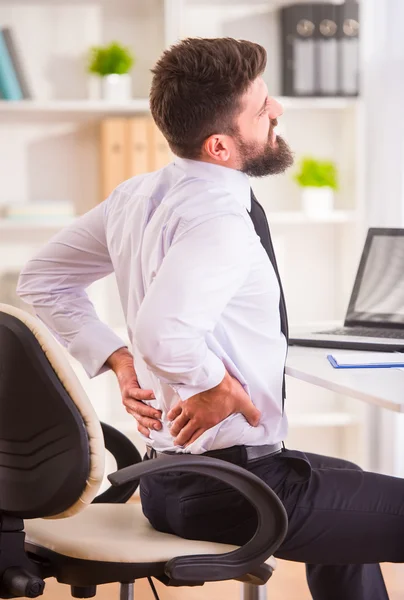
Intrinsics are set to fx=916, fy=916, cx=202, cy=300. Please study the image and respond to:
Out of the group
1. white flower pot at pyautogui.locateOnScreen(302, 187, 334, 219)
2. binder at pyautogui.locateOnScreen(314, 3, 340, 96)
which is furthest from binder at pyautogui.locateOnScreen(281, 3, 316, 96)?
white flower pot at pyautogui.locateOnScreen(302, 187, 334, 219)

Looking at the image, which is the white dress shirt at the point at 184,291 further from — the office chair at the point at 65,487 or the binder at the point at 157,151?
the binder at the point at 157,151

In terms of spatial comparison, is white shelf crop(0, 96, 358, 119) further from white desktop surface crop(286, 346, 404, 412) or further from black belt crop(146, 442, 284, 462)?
black belt crop(146, 442, 284, 462)

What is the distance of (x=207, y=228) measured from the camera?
1.44 m

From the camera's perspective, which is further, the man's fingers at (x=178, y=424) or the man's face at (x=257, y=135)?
the man's face at (x=257, y=135)

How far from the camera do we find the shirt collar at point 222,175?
5.20 ft

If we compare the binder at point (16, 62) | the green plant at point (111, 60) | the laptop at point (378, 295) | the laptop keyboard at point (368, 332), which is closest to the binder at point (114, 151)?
the green plant at point (111, 60)

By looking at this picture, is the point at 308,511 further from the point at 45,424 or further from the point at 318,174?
the point at 318,174

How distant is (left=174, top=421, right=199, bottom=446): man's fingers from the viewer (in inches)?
59.1

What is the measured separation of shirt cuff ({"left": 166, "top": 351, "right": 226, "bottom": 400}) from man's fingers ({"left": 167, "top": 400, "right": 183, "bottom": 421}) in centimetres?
3

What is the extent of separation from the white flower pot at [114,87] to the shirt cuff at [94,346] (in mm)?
1856

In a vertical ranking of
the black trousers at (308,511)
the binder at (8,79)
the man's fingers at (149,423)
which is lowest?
the black trousers at (308,511)

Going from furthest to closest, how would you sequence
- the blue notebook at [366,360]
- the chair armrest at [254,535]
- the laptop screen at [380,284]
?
the laptop screen at [380,284] < the blue notebook at [366,360] < the chair armrest at [254,535]

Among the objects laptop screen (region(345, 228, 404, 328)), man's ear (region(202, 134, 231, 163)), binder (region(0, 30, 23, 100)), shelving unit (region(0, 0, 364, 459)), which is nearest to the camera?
man's ear (region(202, 134, 231, 163))

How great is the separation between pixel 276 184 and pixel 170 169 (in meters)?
2.19
